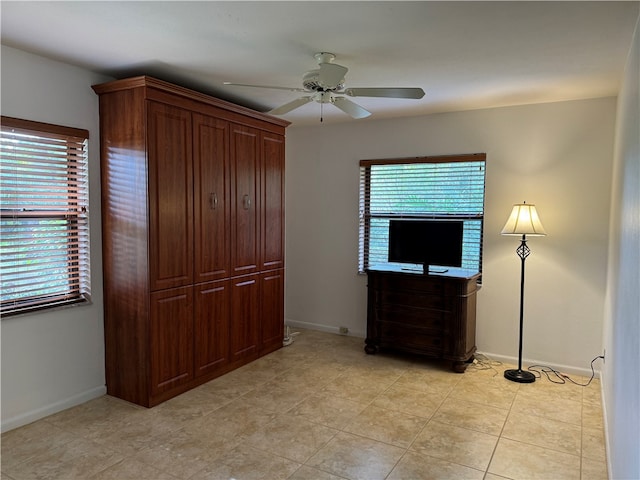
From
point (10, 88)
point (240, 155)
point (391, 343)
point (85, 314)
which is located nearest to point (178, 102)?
point (240, 155)

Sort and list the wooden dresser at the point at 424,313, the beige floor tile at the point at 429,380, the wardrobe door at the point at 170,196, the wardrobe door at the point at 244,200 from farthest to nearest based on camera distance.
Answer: the wooden dresser at the point at 424,313 < the wardrobe door at the point at 244,200 < the beige floor tile at the point at 429,380 < the wardrobe door at the point at 170,196

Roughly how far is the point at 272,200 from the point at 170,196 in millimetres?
1227

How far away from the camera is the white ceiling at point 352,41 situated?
7.03ft

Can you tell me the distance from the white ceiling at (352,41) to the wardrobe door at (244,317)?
168 cm

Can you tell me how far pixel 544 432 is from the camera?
289cm

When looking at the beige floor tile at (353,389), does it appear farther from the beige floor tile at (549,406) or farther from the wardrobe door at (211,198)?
the wardrobe door at (211,198)

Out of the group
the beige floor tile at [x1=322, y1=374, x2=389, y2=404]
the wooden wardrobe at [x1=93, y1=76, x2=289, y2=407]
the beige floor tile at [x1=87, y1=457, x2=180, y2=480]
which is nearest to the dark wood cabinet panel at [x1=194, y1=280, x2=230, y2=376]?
the wooden wardrobe at [x1=93, y1=76, x2=289, y2=407]

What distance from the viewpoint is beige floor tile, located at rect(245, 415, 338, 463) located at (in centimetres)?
262

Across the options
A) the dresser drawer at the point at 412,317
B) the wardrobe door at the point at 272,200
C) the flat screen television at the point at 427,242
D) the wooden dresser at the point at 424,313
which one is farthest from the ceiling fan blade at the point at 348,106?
→ the dresser drawer at the point at 412,317

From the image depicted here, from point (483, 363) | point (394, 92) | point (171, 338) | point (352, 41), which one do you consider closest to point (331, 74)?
point (352, 41)

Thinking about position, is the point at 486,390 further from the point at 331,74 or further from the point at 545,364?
the point at 331,74

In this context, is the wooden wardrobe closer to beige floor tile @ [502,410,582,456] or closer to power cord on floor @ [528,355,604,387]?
beige floor tile @ [502,410,582,456]

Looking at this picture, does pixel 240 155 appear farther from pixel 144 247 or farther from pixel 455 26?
pixel 455 26

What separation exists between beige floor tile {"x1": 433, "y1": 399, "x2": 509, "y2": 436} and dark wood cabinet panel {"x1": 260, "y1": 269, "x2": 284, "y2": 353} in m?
1.80
